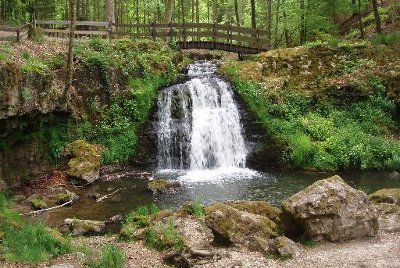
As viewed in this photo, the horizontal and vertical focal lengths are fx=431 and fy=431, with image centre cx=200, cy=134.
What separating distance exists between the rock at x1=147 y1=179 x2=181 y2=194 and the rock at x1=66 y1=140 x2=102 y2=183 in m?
2.65

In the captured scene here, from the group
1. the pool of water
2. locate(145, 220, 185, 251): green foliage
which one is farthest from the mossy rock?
locate(145, 220, 185, 251): green foliage

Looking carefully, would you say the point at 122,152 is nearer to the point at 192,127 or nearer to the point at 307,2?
the point at 192,127

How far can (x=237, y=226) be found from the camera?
33.7ft

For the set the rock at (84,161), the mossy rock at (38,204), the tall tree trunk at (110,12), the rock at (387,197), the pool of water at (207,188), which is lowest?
the pool of water at (207,188)

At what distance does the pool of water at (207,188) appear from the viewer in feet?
48.1

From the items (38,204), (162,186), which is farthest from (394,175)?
(38,204)

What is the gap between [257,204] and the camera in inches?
466

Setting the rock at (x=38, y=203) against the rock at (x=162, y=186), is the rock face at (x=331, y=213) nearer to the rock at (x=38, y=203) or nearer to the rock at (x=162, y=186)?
the rock at (x=162, y=186)

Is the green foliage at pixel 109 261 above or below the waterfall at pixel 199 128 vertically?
below

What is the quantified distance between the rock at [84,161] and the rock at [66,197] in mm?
1619

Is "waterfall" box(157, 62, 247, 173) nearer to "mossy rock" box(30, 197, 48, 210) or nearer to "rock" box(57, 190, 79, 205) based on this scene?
"rock" box(57, 190, 79, 205)

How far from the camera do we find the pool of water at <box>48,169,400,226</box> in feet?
48.1

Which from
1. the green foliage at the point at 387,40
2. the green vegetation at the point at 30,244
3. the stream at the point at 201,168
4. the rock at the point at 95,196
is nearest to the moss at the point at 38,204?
the stream at the point at 201,168

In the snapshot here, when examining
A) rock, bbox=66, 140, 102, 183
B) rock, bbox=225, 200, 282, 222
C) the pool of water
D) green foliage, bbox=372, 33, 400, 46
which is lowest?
the pool of water
